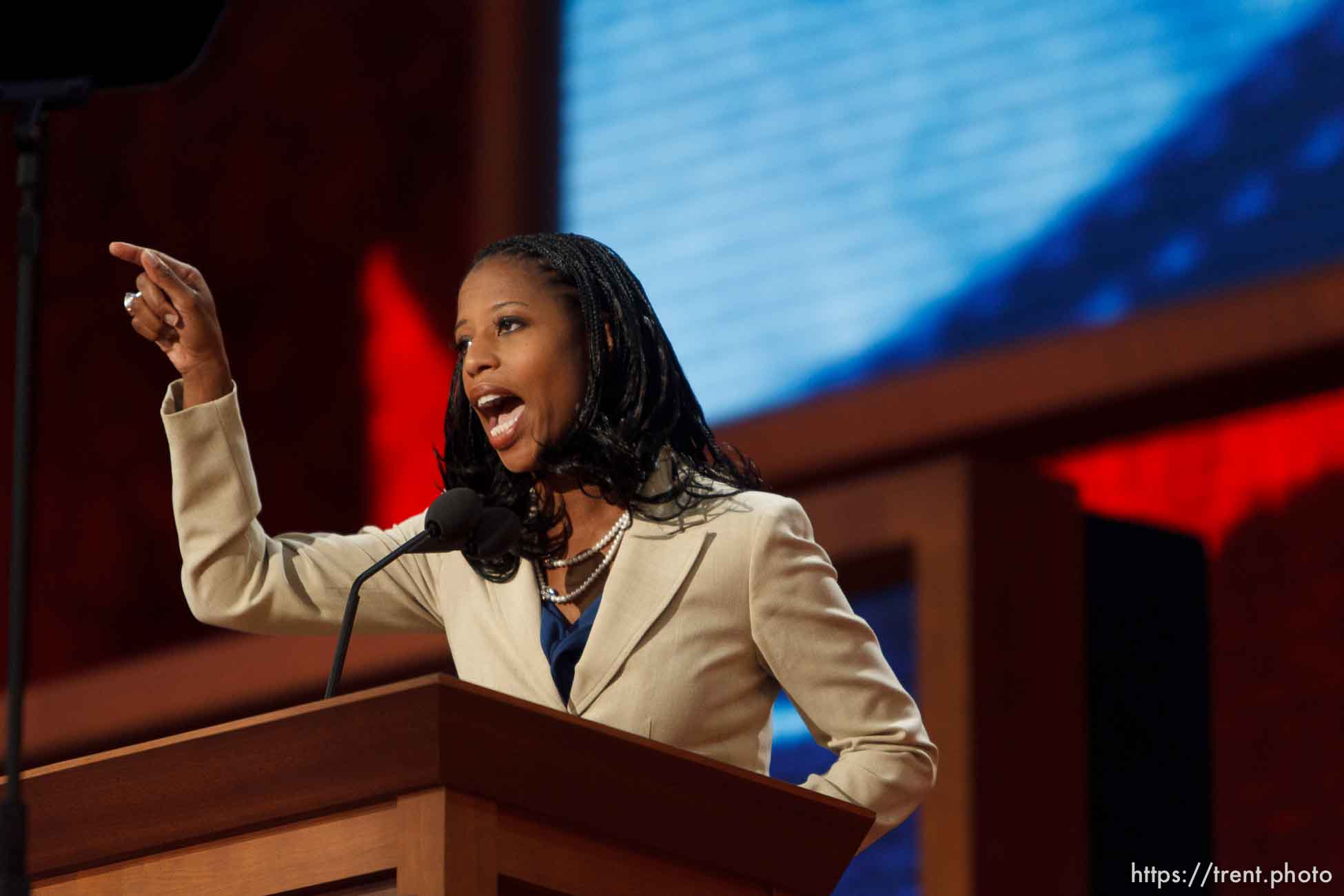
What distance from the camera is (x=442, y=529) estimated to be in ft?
6.13

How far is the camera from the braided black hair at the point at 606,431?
2.03 meters

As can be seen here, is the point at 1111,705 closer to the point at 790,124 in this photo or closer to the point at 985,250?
the point at 985,250

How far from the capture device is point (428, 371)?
5.09 m

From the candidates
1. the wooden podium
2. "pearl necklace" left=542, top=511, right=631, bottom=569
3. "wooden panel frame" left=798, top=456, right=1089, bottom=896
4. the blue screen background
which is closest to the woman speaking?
"pearl necklace" left=542, top=511, right=631, bottom=569

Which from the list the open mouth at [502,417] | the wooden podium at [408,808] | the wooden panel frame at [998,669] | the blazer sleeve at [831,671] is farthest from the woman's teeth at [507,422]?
the wooden panel frame at [998,669]

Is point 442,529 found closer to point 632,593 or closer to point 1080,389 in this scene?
point 632,593

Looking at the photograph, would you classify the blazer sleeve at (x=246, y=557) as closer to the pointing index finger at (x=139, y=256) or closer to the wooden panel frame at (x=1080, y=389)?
the pointing index finger at (x=139, y=256)

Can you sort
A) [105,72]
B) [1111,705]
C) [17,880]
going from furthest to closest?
[1111,705], [105,72], [17,880]

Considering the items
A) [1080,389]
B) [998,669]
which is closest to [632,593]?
[998,669]

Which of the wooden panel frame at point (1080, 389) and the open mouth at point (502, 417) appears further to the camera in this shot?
the wooden panel frame at point (1080, 389)

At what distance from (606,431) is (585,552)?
0.38ft

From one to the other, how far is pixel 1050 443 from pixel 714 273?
0.93m

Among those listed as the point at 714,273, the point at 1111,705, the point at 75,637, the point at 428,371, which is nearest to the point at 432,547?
the point at 1111,705

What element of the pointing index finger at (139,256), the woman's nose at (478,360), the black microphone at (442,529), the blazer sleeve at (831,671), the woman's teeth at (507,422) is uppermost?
the pointing index finger at (139,256)
